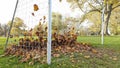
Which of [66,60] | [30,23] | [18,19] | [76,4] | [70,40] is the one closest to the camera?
[66,60]

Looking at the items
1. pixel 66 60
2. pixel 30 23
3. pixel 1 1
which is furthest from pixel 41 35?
pixel 1 1

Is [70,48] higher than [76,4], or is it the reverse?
[76,4]

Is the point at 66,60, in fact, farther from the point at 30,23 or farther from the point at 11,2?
the point at 11,2

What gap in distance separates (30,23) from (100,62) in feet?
6.61

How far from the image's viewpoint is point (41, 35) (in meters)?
6.32

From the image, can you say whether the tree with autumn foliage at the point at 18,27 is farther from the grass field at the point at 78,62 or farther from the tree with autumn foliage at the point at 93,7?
the tree with autumn foliage at the point at 93,7

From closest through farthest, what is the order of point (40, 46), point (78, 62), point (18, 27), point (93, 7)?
point (78, 62) → point (40, 46) → point (18, 27) → point (93, 7)

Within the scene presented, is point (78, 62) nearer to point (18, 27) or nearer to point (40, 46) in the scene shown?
point (40, 46)

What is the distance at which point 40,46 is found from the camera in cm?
618

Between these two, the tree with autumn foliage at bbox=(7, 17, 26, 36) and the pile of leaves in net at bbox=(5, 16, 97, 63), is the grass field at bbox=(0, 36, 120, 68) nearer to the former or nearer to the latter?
the pile of leaves in net at bbox=(5, 16, 97, 63)

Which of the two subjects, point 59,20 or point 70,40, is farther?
point 59,20

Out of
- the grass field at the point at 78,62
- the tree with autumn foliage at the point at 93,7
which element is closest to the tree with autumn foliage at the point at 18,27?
the grass field at the point at 78,62

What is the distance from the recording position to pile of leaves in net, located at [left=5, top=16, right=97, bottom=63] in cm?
573

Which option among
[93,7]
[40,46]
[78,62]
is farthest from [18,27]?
[93,7]
